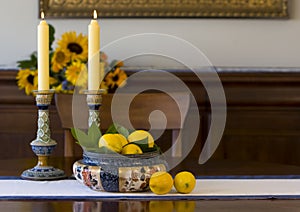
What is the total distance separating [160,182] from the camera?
4.54 feet

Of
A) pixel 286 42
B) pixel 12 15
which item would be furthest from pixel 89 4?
pixel 286 42

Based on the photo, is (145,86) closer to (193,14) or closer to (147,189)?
(193,14)

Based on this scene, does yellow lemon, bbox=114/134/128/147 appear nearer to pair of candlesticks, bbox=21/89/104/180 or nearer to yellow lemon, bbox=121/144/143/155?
yellow lemon, bbox=121/144/143/155

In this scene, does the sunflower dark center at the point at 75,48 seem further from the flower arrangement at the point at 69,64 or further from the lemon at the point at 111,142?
the lemon at the point at 111,142

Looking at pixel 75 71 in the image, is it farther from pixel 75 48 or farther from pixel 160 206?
pixel 160 206

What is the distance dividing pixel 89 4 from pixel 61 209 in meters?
1.90

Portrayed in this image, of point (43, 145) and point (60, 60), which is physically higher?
point (60, 60)

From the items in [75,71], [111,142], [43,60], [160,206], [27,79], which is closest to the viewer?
[160,206]

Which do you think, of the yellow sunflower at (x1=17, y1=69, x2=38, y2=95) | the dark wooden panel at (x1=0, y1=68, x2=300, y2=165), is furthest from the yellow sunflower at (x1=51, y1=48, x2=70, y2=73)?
the dark wooden panel at (x1=0, y1=68, x2=300, y2=165)

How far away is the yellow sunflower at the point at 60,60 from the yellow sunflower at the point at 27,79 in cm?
18

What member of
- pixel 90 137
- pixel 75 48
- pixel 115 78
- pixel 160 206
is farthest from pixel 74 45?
pixel 160 206

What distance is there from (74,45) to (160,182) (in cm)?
133

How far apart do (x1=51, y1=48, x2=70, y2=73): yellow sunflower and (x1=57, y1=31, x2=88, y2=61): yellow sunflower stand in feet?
0.05

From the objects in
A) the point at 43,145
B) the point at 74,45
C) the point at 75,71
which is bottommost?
the point at 43,145
